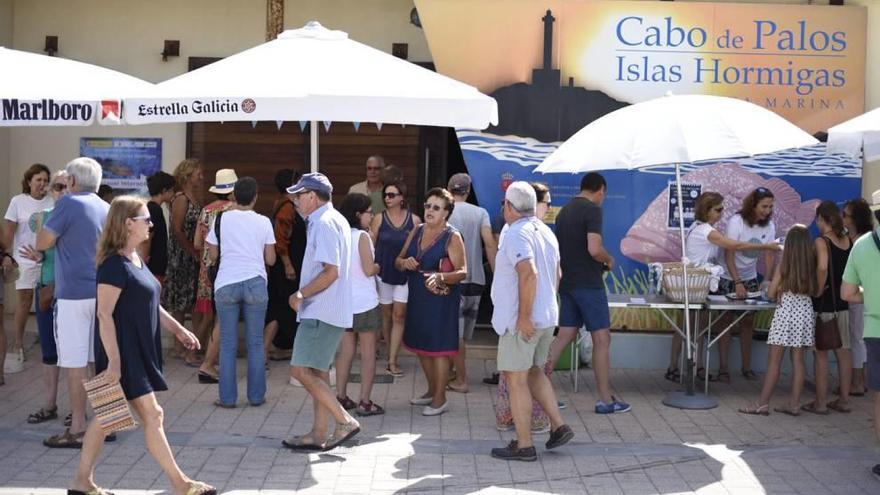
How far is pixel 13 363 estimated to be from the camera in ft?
33.9

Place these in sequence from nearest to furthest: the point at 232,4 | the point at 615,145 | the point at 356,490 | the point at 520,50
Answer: the point at 356,490, the point at 615,145, the point at 520,50, the point at 232,4

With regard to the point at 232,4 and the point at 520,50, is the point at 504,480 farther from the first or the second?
the point at 232,4

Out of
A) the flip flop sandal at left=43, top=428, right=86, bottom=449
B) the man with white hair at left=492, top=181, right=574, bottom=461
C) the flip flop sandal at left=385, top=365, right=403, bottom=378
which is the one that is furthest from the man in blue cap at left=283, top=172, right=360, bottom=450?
the flip flop sandal at left=385, top=365, right=403, bottom=378

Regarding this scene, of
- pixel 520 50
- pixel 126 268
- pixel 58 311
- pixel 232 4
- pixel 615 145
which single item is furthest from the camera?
pixel 232 4

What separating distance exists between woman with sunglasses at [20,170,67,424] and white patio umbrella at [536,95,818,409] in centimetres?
359

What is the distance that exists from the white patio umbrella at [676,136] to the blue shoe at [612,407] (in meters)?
1.85

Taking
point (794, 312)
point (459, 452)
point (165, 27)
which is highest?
point (165, 27)

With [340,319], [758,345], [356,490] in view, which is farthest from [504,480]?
[758,345]

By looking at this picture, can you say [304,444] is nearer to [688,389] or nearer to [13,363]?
[688,389]

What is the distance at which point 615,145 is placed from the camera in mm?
8773

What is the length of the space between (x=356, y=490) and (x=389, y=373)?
358 cm

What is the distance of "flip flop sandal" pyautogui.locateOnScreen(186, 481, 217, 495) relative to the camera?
642cm

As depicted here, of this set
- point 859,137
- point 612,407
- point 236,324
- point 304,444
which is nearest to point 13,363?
point 236,324

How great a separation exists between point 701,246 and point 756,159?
141cm
